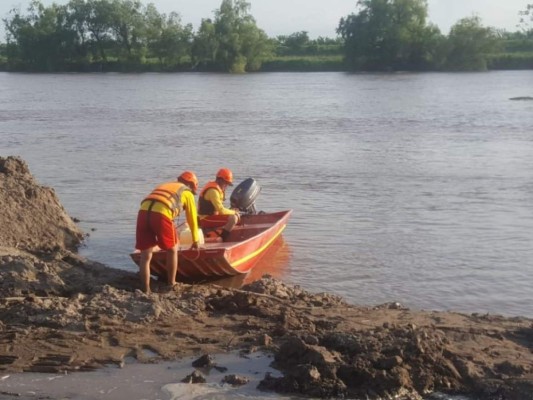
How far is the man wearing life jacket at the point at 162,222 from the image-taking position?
1012cm

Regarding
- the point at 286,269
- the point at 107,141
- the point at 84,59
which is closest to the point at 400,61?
the point at 84,59

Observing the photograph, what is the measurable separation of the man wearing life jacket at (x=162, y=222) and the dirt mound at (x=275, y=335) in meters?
0.34

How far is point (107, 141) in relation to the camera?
31484mm

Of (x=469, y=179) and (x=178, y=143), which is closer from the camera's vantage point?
(x=469, y=179)

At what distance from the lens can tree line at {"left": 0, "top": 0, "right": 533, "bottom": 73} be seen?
95062 millimetres

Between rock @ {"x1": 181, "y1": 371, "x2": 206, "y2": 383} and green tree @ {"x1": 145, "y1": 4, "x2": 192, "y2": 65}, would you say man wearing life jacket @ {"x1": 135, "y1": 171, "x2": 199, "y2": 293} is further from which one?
green tree @ {"x1": 145, "y1": 4, "x2": 192, "y2": 65}

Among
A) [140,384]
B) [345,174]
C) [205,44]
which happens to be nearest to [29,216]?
[140,384]

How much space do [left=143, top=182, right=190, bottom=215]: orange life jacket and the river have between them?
2.70m

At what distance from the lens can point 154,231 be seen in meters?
10.2

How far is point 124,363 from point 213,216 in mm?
5435

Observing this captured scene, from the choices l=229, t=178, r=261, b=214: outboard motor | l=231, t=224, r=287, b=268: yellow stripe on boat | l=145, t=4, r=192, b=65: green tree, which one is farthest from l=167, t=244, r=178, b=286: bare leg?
l=145, t=4, r=192, b=65: green tree

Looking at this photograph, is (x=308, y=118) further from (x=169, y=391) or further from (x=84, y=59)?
(x=84, y=59)

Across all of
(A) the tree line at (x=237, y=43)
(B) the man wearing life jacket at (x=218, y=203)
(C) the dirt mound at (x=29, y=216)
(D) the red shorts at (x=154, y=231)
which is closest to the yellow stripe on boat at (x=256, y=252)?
(B) the man wearing life jacket at (x=218, y=203)

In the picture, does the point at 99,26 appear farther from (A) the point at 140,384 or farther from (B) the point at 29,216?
(A) the point at 140,384
